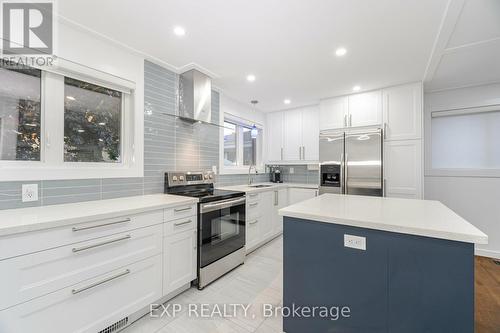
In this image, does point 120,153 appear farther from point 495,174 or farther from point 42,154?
point 495,174

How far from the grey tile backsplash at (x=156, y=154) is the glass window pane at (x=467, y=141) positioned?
3.62 m

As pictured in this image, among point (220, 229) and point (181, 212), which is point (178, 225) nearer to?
point (181, 212)

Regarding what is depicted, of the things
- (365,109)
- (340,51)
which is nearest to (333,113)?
(365,109)

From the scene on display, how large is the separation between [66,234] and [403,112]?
397cm

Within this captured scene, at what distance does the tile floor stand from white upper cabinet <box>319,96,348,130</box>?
237 cm

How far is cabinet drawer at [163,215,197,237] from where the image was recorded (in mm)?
1817

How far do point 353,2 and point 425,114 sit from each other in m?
2.92

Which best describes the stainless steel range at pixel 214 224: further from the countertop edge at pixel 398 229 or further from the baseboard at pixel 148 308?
the countertop edge at pixel 398 229

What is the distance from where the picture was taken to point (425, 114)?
3.45 m

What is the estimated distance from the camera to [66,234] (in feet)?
4.14

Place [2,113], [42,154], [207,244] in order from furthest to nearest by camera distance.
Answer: [207,244], [42,154], [2,113]

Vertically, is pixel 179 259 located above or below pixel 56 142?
below

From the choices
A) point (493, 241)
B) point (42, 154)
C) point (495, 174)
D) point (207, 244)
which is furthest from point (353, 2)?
point (493, 241)
